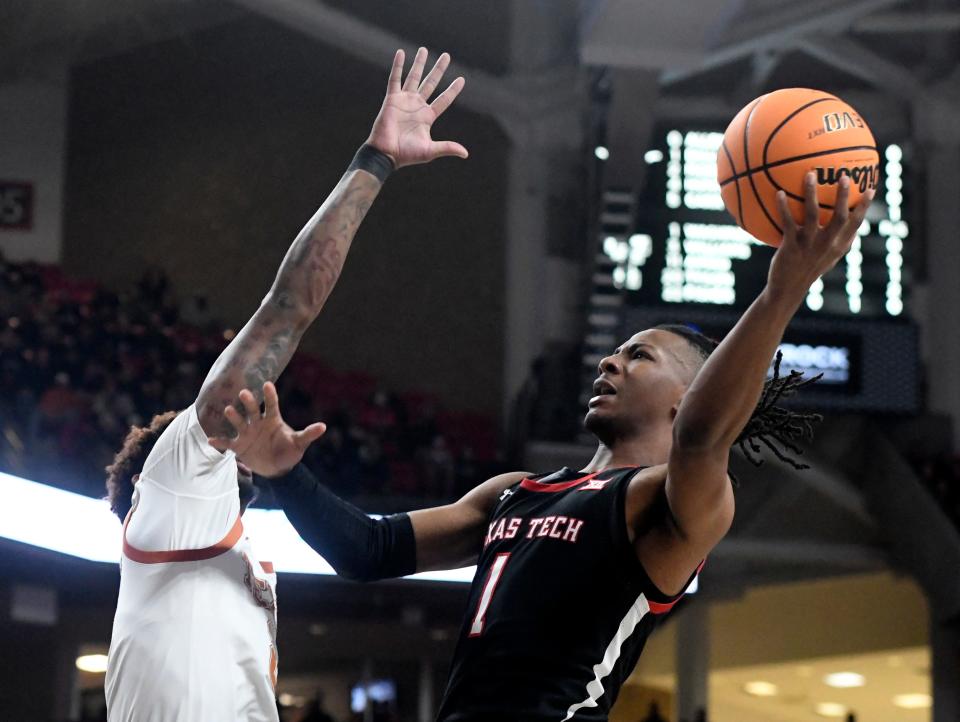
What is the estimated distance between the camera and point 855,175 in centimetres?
263

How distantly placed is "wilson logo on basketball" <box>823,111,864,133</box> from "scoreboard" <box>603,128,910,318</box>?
37.0 feet

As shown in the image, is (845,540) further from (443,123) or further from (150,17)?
(150,17)

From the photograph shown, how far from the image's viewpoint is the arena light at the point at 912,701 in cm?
2077

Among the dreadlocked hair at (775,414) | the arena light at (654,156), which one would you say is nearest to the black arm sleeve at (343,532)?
the dreadlocked hair at (775,414)

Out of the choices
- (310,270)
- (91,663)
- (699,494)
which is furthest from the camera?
(91,663)

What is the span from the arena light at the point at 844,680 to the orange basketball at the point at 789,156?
17114mm

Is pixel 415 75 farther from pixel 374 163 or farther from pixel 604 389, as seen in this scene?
pixel 604 389

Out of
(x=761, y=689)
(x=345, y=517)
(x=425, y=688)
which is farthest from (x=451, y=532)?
(x=761, y=689)

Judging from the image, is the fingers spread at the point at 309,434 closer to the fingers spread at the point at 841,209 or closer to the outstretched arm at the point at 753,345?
the outstretched arm at the point at 753,345

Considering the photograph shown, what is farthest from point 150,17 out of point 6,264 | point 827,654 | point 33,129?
point 827,654

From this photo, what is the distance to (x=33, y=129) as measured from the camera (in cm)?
1692

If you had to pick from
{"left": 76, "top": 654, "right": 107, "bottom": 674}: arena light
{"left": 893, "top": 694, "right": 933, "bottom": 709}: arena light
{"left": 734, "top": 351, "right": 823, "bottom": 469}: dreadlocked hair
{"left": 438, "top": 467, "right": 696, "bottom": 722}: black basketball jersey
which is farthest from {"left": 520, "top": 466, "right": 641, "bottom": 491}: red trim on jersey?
{"left": 893, "top": 694, "right": 933, "bottom": 709}: arena light

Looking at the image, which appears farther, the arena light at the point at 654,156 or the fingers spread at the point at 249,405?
the arena light at the point at 654,156

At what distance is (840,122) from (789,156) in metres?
0.15
